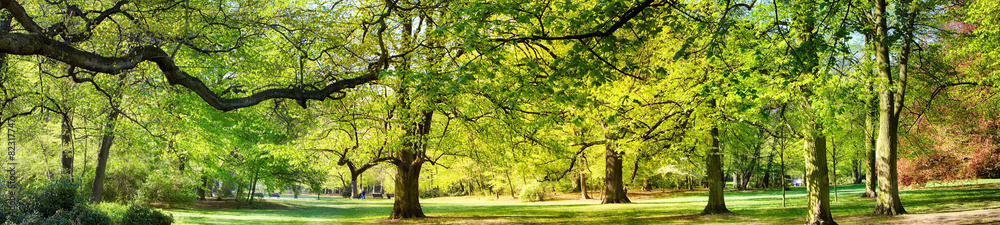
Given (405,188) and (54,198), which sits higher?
(54,198)

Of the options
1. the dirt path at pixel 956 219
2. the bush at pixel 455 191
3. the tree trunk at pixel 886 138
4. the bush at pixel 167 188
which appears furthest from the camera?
the bush at pixel 455 191

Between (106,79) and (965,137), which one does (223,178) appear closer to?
(106,79)

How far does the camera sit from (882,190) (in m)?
14.1

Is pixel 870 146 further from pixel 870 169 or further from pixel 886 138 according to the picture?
pixel 886 138

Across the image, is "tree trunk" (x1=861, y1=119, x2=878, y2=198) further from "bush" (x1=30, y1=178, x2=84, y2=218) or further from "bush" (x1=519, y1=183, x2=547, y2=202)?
"bush" (x1=30, y1=178, x2=84, y2=218)

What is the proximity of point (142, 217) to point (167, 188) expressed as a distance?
13.8 metres

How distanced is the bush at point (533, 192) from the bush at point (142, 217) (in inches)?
912

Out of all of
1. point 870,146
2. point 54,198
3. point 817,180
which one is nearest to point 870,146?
point 870,146

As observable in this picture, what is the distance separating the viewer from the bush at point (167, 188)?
23.1m

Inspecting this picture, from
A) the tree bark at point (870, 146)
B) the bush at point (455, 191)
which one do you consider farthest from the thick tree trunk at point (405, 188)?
the bush at point (455, 191)

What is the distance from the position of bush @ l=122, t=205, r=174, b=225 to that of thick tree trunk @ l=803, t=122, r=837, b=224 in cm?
1364

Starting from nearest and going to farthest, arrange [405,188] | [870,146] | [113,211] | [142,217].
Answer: [113,211]
[142,217]
[405,188]
[870,146]

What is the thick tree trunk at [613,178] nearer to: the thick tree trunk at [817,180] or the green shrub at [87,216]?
the thick tree trunk at [817,180]

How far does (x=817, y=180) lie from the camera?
1148 centimetres
